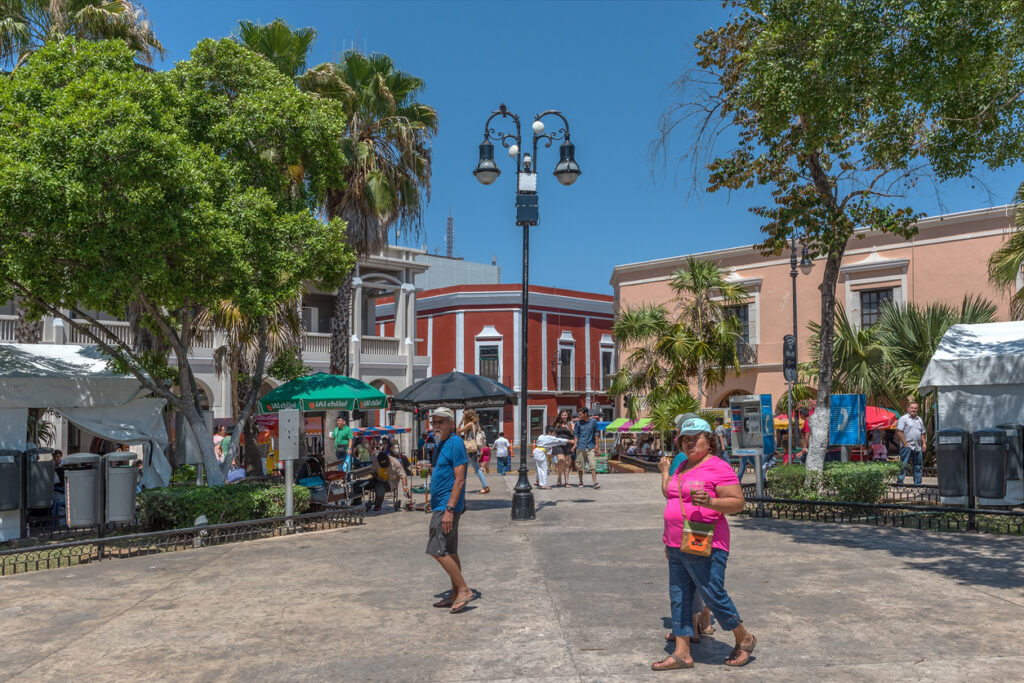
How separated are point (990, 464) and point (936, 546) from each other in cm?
191

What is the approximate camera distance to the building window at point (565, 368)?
47.8 meters

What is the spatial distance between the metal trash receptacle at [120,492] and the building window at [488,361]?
35.2 m

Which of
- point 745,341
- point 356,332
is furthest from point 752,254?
point 356,332

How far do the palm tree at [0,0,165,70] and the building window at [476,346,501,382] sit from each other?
3069cm

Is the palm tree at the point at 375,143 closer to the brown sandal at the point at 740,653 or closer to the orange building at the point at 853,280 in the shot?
the orange building at the point at 853,280

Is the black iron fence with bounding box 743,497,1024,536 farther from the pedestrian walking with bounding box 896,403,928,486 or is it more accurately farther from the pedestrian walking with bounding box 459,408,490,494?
the pedestrian walking with bounding box 459,408,490,494

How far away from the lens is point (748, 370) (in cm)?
3138

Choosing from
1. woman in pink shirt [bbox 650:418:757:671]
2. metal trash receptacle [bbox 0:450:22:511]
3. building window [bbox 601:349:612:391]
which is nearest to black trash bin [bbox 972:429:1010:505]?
woman in pink shirt [bbox 650:418:757:671]

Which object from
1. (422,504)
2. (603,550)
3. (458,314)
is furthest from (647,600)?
(458,314)

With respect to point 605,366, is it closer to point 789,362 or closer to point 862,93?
point 789,362

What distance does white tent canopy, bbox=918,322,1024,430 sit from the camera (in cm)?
1341

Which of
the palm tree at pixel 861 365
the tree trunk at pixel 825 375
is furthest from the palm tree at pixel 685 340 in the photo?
the tree trunk at pixel 825 375

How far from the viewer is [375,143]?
766 inches

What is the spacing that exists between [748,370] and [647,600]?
2539cm
